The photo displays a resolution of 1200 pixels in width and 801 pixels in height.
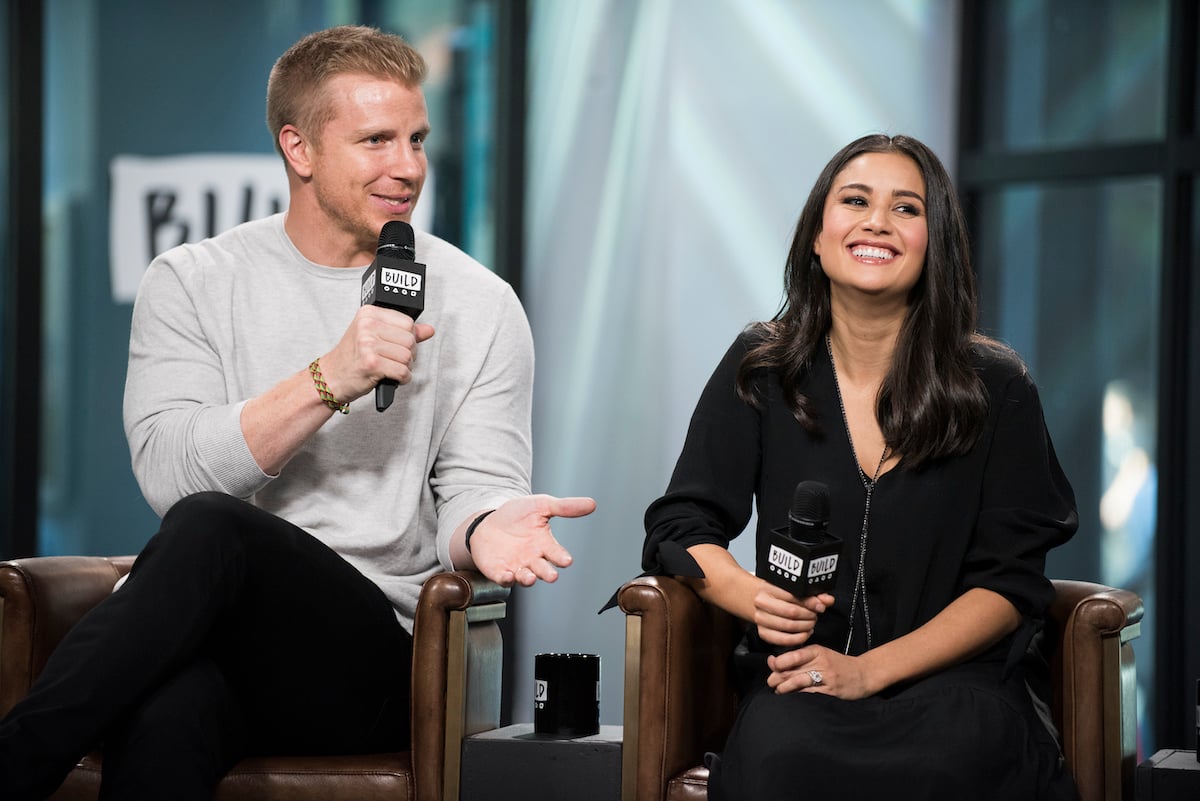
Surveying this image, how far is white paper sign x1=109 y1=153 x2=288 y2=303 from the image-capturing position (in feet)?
14.6

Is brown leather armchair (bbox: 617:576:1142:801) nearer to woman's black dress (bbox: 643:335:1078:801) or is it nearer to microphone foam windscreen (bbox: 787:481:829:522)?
woman's black dress (bbox: 643:335:1078:801)

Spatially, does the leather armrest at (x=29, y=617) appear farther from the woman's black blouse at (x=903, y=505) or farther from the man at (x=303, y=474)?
the woman's black blouse at (x=903, y=505)

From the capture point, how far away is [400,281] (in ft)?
6.82

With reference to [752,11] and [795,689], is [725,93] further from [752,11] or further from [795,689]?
[795,689]

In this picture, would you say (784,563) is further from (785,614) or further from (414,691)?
(414,691)

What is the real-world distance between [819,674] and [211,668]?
0.90 meters

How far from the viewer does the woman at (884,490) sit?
2047 mm

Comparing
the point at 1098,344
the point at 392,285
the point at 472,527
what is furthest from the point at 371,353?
the point at 1098,344

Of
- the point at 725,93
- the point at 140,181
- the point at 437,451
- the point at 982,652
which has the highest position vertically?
the point at 725,93

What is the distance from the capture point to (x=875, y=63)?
457cm

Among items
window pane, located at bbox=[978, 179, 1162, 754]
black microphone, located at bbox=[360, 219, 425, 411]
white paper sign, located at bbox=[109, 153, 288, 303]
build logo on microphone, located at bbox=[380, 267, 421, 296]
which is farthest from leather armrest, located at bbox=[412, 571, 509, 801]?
window pane, located at bbox=[978, 179, 1162, 754]

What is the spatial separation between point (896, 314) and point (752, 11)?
234cm

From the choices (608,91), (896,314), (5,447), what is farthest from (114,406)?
(896,314)

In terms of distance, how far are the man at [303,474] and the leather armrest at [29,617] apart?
0.89ft
